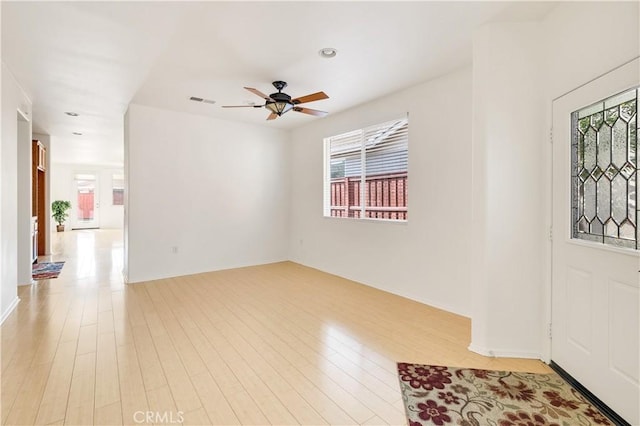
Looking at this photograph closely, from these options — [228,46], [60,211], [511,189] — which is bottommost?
[60,211]

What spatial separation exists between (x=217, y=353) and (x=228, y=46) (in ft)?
9.30

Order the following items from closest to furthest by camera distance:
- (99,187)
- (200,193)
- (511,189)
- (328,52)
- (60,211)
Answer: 1. (511,189)
2. (328,52)
3. (200,193)
4. (60,211)
5. (99,187)

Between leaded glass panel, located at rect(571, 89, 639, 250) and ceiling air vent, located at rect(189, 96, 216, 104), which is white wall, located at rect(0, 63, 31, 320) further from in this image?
leaded glass panel, located at rect(571, 89, 639, 250)

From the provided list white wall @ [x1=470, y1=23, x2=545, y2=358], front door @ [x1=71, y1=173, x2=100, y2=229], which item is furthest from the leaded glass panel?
front door @ [x1=71, y1=173, x2=100, y2=229]

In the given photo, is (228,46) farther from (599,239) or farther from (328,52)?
(599,239)

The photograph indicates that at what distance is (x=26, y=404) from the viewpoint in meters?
1.92

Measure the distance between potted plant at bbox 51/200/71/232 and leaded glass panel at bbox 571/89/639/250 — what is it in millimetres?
14571

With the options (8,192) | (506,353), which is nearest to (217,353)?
(506,353)

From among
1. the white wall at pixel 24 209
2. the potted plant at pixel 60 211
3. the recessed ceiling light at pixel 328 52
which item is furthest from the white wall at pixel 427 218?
the potted plant at pixel 60 211

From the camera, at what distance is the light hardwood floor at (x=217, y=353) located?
191 cm

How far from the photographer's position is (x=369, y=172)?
485cm

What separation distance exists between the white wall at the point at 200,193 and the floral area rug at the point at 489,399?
13.9ft

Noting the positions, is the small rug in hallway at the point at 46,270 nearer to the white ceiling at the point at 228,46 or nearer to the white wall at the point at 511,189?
the white ceiling at the point at 228,46

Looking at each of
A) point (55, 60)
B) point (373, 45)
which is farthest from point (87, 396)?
point (373, 45)
